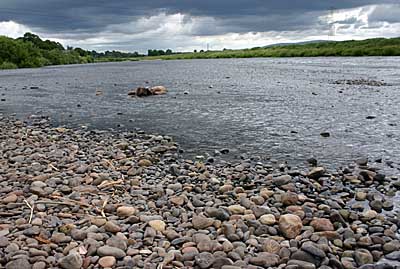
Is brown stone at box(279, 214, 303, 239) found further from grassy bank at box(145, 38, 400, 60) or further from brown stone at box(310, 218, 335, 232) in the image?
grassy bank at box(145, 38, 400, 60)

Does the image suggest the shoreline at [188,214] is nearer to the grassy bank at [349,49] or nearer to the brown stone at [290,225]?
the brown stone at [290,225]

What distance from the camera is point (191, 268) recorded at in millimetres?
5023

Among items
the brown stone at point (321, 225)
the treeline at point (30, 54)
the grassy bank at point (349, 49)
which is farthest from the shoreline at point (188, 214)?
the treeline at point (30, 54)

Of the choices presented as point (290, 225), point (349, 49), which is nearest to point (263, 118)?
point (290, 225)

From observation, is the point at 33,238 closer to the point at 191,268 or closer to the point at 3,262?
the point at 3,262

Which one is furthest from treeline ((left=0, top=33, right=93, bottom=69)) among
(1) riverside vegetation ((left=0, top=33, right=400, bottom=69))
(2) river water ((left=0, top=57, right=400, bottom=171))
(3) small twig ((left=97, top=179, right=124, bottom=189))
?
(3) small twig ((left=97, top=179, right=124, bottom=189))

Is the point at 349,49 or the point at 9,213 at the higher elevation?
the point at 349,49

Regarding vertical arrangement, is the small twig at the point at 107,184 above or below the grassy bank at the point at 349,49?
below

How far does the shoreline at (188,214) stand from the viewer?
525 centimetres

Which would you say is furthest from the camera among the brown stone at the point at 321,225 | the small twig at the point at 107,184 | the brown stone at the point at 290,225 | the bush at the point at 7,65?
the bush at the point at 7,65

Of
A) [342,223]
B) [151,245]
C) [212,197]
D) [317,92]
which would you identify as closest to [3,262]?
[151,245]

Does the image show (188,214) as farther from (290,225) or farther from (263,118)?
(263,118)

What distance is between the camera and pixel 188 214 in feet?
21.7

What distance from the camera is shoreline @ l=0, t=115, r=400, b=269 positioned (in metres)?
5.25
